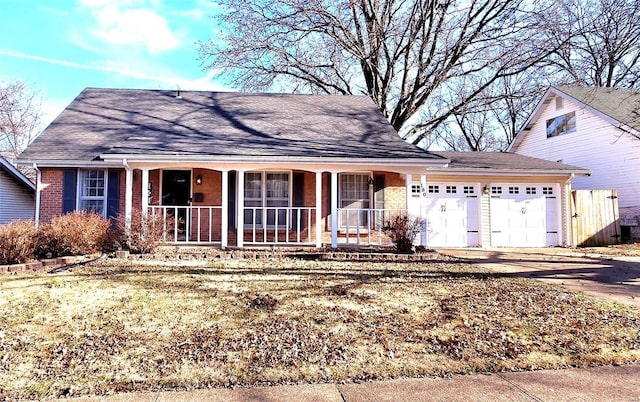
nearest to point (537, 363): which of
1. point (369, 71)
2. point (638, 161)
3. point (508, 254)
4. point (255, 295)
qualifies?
point (255, 295)

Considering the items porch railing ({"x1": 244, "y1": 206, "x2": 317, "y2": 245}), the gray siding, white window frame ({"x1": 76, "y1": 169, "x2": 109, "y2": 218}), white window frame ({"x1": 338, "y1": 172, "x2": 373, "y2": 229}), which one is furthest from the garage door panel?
the gray siding

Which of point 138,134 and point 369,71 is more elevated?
point 369,71

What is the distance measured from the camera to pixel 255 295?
228 inches

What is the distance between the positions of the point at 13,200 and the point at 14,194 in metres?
0.24

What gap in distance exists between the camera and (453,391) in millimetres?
3387

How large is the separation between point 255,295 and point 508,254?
829 centimetres

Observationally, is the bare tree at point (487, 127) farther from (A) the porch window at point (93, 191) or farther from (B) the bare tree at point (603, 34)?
(A) the porch window at point (93, 191)

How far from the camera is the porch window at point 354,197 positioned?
11695mm

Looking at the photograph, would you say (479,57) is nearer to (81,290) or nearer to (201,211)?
(201,211)

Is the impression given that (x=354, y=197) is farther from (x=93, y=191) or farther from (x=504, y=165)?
(x=93, y=191)

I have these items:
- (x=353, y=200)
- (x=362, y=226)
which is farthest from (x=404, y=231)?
(x=353, y=200)

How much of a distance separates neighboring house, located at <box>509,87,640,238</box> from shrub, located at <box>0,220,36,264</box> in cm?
1735

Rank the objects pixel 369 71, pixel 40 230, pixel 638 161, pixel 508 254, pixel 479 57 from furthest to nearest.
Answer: pixel 369 71 → pixel 479 57 → pixel 638 161 → pixel 508 254 → pixel 40 230

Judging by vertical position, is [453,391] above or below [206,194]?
below
